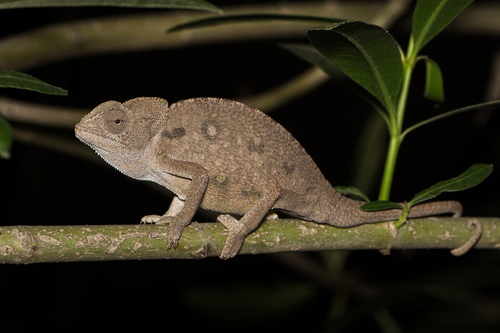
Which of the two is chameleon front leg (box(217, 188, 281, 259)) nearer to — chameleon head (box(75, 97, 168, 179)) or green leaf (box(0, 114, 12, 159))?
chameleon head (box(75, 97, 168, 179))

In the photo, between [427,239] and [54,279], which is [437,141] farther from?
[54,279]

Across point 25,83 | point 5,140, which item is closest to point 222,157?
point 25,83

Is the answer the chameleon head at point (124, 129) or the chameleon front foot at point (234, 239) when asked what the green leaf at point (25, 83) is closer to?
the chameleon head at point (124, 129)

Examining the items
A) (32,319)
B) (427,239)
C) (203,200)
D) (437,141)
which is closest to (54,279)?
(32,319)

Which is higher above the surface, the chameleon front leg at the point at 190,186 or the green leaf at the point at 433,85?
the green leaf at the point at 433,85

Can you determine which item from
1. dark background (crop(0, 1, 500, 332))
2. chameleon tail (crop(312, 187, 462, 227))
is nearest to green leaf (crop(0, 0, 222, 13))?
chameleon tail (crop(312, 187, 462, 227))

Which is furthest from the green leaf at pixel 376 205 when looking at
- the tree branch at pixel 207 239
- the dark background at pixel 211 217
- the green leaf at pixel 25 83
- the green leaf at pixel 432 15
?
the dark background at pixel 211 217
